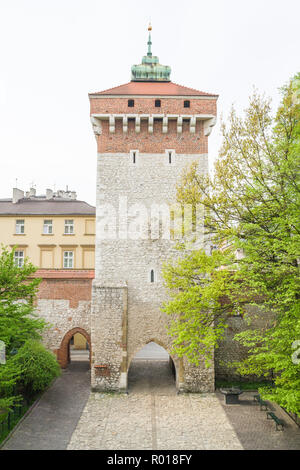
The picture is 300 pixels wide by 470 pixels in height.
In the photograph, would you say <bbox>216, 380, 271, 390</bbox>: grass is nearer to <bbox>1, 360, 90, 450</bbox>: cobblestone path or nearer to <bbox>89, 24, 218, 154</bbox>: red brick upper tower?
<bbox>1, 360, 90, 450</bbox>: cobblestone path

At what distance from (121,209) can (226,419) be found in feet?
31.9

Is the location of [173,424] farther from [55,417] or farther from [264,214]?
[264,214]

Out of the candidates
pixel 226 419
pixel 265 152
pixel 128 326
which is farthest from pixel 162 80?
pixel 226 419

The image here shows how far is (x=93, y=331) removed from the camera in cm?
1628

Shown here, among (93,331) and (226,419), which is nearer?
(226,419)

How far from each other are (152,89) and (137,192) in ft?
17.3

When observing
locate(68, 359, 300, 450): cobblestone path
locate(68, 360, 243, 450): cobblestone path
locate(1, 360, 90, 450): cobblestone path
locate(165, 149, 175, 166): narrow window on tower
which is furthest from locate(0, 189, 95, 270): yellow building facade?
locate(68, 359, 300, 450): cobblestone path

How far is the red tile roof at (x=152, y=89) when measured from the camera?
17438mm

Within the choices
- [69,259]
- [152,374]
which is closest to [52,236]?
[69,259]

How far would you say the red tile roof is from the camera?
57.2 ft

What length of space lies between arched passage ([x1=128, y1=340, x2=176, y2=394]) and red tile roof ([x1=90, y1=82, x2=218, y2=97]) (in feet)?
38.3

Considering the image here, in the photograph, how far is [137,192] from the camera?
679 inches
